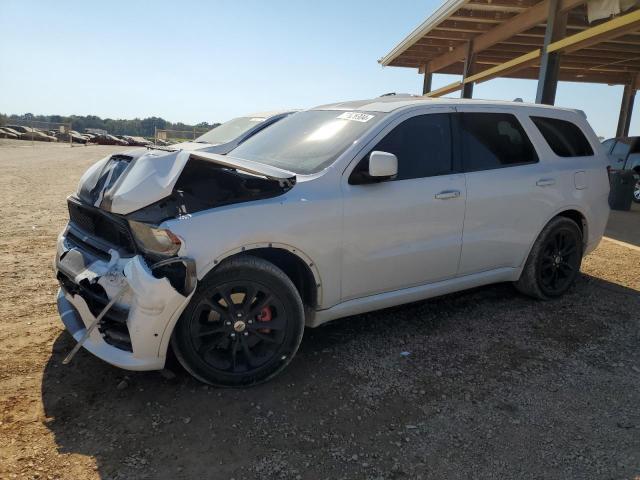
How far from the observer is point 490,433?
2.72 m

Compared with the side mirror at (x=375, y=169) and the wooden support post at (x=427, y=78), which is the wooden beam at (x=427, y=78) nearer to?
the wooden support post at (x=427, y=78)

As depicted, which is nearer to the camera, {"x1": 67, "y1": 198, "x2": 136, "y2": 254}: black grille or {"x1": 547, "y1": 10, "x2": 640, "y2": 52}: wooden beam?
{"x1": 67, "y1": 198, "x2": 136, "y2": 254}: black grille

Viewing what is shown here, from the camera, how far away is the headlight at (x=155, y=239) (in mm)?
2740

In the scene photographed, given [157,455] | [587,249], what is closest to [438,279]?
[587,249]

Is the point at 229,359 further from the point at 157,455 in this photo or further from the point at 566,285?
the point at 566,285

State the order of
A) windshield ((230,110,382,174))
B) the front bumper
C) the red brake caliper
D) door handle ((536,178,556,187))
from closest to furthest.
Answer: the front bumper
the red brake caliper
windshield ((230,110,382,174))
door handle ((536,178,556,187))

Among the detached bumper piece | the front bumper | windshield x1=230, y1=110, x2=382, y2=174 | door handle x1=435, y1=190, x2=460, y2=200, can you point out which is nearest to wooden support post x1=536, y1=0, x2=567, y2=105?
door handle x1=435, y1=190, x2=460, y2=200

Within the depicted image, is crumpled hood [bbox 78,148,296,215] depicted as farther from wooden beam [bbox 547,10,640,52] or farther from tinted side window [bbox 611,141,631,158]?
tinted side window [bbox 611,141,631,158]

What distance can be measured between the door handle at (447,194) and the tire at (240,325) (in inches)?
54.0

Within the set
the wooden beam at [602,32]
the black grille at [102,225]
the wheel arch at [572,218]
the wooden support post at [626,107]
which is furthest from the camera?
the wooden support post at [626,107]

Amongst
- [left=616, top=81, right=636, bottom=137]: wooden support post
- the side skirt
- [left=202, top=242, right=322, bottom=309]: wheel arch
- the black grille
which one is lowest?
the side skirt

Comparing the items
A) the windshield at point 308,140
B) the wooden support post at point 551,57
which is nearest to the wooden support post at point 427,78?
the wooden support post at point 551,57

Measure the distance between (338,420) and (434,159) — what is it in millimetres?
2098

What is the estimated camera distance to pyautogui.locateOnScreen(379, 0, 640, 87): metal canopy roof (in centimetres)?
959
